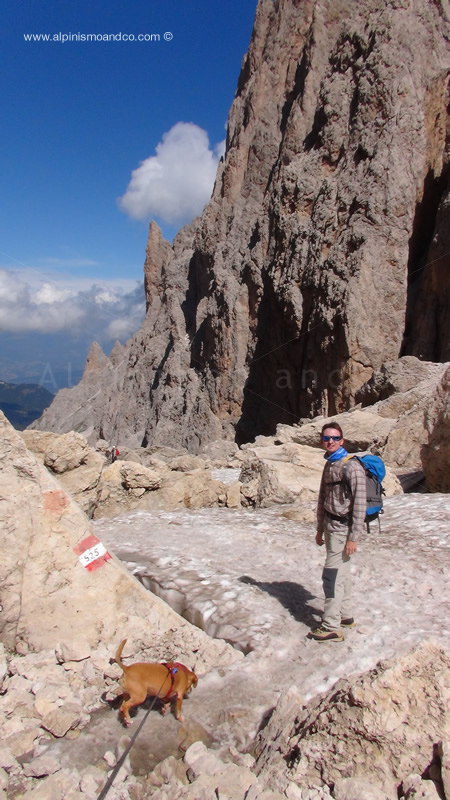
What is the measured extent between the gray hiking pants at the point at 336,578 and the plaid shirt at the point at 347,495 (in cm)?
15

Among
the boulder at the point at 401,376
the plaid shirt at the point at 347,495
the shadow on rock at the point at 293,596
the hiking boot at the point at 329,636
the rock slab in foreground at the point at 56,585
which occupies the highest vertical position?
the boulder at the point at 401,376

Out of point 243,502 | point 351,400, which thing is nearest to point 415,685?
point 243,502

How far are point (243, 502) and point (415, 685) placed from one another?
23.2 feet

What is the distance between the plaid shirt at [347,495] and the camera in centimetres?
435

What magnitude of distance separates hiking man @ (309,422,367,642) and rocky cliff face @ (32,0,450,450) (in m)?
17.5

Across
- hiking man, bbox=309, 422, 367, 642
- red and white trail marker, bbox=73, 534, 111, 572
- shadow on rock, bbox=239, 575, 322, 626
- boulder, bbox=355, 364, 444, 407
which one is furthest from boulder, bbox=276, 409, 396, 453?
red and white trail marker, bbox=73, 534, 111, 572

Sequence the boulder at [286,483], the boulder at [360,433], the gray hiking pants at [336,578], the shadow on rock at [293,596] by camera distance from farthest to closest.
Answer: the boulder at [360,433]
the boulder at [286,483]
the shadow on rock at [293,596]
the gray hiking pants at [336,578]

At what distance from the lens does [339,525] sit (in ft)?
14.9

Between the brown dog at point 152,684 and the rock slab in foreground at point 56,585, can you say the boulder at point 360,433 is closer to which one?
the rock slab in foreground at point 56,585

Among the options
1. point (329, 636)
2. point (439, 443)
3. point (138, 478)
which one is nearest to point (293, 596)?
point (329, 636)

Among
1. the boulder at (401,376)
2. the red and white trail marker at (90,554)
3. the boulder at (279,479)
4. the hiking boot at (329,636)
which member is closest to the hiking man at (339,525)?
the hiking boot at (329,636)

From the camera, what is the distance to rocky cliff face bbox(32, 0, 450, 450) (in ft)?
72.3

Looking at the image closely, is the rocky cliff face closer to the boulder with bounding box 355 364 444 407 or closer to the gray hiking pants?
the boulder with bounding box 355 364 444 407

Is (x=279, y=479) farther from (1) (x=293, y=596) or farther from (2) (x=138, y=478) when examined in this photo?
(1) (x=293, y=596)
